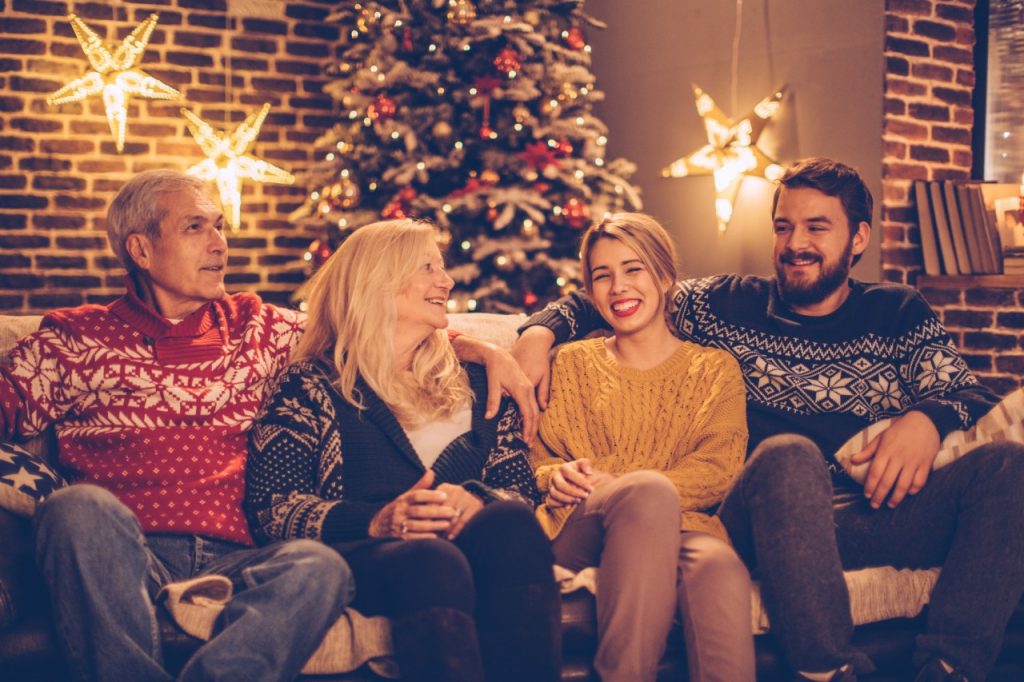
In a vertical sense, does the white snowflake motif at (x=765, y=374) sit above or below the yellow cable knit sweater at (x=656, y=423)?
above

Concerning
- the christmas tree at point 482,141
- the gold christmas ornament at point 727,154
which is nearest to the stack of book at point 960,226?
the gold christmas ornament at point 727,154

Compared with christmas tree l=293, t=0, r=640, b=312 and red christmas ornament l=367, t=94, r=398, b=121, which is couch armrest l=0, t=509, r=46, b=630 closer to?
christmas tree l=293, t=0, r=640, b=312

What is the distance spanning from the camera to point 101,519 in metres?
1.79

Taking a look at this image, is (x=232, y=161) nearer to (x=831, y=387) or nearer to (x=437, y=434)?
(x=437, y=434)

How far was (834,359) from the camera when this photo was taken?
7.76 feet

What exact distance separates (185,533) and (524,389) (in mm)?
756

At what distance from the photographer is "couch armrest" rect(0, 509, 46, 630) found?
1812 millimetres

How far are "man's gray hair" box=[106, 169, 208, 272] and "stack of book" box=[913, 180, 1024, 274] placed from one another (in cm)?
295

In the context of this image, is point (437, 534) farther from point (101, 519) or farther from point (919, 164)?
point (919, 164)

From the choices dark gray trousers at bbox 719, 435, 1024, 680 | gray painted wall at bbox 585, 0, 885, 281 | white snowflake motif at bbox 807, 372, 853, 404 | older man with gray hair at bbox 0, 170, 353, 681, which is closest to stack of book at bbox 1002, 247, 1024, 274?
gray painted wall at bbox 585, 0, 885, 281

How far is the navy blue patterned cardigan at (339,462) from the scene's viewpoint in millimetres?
1984

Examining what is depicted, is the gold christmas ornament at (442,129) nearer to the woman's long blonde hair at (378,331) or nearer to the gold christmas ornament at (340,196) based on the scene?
the gold christmas ornament at (340,196)

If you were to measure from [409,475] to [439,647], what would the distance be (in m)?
0.48

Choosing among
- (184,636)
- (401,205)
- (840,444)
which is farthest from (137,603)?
(401,205)
